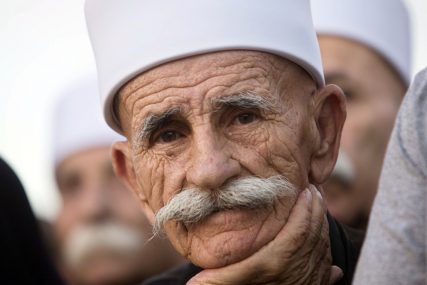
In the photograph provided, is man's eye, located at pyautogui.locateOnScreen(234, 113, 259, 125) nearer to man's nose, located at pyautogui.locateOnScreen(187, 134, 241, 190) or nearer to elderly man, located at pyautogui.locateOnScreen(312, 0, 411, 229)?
man's nose, located at pyautogui.locateOnScreen(187, 134, 241, 190)

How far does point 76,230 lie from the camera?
30.6 ft

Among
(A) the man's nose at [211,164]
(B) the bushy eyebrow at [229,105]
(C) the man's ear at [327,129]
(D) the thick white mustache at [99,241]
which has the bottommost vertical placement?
(D) the thick white mustache at [99,241]

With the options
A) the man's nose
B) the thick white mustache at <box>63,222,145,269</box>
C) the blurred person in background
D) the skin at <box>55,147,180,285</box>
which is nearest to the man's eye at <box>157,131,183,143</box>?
the man's nose

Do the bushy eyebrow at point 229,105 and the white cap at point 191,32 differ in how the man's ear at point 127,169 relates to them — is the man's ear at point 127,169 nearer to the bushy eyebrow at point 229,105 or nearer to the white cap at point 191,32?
the white cap at point 191,32

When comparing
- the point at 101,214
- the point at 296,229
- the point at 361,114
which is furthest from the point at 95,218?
the point at 296,229

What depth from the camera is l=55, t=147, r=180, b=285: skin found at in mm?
8703

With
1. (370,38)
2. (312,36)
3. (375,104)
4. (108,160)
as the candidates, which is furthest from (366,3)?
(312,36)

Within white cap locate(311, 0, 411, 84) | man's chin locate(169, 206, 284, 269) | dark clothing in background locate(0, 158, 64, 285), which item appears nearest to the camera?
man's chin locate(169, 206, 284, 269)

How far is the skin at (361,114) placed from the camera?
735cm

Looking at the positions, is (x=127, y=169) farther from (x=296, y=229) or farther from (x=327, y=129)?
(x=296, y=229)

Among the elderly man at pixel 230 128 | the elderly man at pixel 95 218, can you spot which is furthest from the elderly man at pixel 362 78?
the elderly man at pixel 230 128

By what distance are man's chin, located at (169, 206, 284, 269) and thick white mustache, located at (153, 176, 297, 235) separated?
0.13 feet

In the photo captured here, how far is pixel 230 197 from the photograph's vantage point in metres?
4.46

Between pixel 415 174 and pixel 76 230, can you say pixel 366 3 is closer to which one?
pixel 76 230
